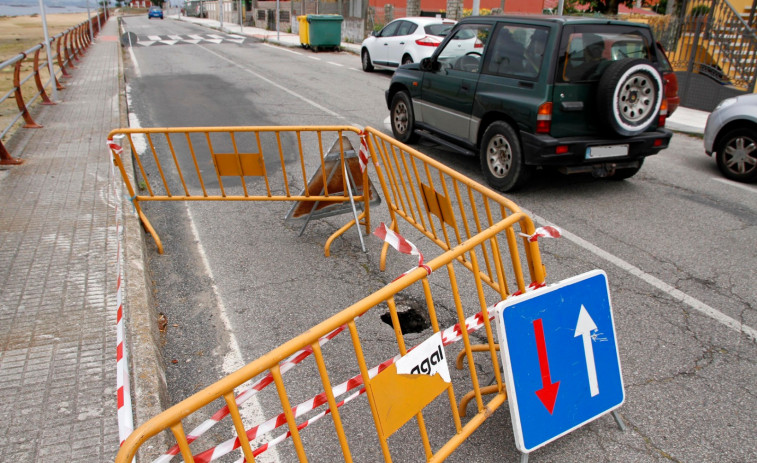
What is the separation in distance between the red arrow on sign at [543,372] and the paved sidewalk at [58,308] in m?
2.12

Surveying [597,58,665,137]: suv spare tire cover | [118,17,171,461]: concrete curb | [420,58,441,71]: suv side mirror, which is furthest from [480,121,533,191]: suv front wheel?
[118,17,171,461]: concrete curb

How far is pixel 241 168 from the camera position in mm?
5273

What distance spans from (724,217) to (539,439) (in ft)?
15.4

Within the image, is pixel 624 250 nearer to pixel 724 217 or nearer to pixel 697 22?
pixel 724 217

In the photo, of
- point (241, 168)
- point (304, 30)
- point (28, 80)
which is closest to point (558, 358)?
point (241, 168)

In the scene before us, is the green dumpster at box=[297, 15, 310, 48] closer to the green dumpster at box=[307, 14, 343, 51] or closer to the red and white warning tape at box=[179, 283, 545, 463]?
the green dumpster at box=[307, 14, 343, 51]

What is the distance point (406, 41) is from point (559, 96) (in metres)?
11.2

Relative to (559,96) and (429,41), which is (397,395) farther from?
(429,41)

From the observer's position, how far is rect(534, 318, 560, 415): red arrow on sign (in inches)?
105

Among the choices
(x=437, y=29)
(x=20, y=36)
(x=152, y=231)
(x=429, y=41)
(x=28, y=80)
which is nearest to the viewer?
(x=152, y=231)

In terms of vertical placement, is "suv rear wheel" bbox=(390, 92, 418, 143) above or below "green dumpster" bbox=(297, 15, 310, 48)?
below

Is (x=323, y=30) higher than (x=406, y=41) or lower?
higher

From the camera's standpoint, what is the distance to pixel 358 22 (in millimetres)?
30172

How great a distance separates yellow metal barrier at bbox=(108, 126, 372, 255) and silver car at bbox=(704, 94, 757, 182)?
503 cm
